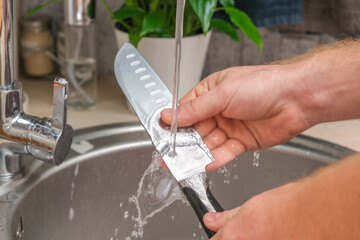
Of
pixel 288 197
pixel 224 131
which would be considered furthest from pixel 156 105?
pixel 288 197

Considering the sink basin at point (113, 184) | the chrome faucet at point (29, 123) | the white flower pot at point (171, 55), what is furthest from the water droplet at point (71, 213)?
the white flower pot at point (171, 55)

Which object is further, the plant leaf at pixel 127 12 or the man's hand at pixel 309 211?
the plant leaf at pixel 127 12

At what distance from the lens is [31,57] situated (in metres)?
0.87

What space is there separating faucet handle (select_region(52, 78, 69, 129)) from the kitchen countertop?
0.17 metres

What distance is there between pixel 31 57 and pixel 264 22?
0.37 meters

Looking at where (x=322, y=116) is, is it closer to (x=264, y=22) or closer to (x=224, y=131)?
(x=224, y=131)

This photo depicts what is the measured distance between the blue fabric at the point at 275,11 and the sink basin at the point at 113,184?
0.20 meters

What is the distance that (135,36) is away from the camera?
0.76m

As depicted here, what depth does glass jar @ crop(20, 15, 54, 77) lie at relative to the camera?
33.7 inches

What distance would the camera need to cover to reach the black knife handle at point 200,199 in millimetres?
531

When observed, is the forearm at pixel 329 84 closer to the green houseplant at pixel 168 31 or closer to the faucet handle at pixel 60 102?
the green houseplant at pixel 168 31

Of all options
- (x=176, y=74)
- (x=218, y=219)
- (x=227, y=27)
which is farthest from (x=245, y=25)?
(x=218, y=219)

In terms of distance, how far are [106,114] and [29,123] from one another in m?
0.23

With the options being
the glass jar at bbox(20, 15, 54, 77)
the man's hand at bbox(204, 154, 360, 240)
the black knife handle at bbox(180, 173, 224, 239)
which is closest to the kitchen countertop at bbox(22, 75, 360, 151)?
the glass jar at bbox(20, 15, 54, 77)
